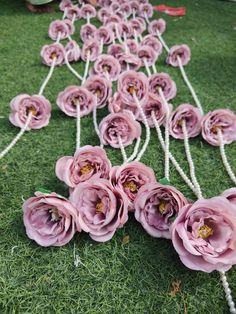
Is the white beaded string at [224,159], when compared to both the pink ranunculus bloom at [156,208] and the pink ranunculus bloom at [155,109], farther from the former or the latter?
the pink ranunculus bloom at [156,208]

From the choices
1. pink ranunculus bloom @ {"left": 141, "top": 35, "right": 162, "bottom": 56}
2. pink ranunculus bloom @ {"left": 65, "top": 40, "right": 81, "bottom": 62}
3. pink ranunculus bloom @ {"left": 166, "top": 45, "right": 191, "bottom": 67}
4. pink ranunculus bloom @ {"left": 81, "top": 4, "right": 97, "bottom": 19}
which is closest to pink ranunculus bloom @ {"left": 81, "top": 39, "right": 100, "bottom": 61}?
pink ranunculus bloom @ {"left": 65, "top": 40, "right": 81, "bottom": 62}

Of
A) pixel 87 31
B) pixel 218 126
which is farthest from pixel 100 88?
pixel 87 31

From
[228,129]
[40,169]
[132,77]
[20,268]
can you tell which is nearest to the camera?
[20,268]

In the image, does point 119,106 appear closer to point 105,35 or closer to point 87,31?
point 105,35

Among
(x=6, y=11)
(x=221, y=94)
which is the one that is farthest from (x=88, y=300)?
(x=6, y=11)

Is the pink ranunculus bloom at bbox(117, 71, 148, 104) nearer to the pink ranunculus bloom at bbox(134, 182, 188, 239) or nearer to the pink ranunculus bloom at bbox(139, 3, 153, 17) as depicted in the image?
the pink ranunculus bloom at bbox(134, 182, 188, 239)

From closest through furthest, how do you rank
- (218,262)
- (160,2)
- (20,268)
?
(218,262), (20,268), (160,2)

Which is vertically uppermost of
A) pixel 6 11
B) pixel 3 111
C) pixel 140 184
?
pixel 140 184

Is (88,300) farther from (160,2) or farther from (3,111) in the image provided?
(160,2)
